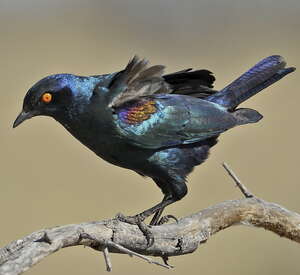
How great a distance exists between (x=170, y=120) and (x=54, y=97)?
77cm

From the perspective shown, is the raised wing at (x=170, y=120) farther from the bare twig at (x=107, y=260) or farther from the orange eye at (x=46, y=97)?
the bare twig at (x=107, y=260)

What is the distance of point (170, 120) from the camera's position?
Result: 5.98m

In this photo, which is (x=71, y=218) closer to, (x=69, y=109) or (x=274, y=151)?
(x=274, y=151)

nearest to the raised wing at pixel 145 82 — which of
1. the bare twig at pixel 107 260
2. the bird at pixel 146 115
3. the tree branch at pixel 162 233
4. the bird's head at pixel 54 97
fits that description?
the bird at pixel 146 115

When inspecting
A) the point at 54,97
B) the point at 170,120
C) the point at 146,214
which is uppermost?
the point at 54,97

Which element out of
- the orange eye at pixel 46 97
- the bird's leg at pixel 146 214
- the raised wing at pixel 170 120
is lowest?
the bird's leg at pixel 146 214

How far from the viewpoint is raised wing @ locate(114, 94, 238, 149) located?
574cm

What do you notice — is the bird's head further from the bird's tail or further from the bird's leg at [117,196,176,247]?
the bird's tail

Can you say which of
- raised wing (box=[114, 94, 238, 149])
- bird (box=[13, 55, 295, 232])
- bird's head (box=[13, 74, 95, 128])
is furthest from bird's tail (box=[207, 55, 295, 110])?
bird's head (box=[13, 74, 95, 128])

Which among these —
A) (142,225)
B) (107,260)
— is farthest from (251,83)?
(107,260)

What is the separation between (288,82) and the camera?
13.9 metres

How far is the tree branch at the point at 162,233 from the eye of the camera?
4156 mm

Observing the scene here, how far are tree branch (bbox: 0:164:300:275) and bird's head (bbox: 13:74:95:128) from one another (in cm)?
92

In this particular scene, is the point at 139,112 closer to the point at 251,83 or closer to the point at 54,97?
the point at 54,97
